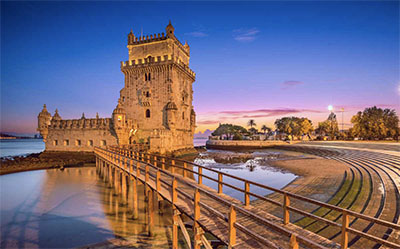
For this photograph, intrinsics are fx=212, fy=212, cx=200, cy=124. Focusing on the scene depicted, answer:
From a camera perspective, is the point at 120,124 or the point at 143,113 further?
the point at 143,113

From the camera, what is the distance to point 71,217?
1250cm

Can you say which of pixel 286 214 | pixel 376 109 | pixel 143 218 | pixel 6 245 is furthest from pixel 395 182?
pixel 376 109

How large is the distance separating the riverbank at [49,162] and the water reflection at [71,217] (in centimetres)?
816

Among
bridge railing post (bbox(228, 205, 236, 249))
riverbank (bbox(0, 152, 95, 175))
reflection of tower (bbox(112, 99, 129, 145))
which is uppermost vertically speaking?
reflection of tower (bbox(112, 99, 129, 145))

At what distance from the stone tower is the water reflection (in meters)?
18.9

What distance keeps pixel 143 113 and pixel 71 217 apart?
28249 mm

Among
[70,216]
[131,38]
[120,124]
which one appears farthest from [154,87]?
Result: [70,216]

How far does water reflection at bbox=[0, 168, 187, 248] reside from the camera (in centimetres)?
989

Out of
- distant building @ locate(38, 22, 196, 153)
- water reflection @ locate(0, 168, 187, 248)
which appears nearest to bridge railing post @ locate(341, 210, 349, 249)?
water reflection @ locate(0, 168, 187, 248)

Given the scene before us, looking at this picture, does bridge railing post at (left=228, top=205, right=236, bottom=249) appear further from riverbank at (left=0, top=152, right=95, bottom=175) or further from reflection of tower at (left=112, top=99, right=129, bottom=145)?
reflection of tower at (left=112, top=99, right=129, bottom=145)

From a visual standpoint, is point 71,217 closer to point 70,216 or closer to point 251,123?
point 70,216

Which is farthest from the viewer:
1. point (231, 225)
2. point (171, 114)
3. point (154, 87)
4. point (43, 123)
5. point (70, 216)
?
point (154, 87)

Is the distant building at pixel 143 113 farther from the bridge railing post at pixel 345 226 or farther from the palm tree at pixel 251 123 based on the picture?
the palm tree at pixel 251 123

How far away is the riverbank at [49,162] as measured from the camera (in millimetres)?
27725
